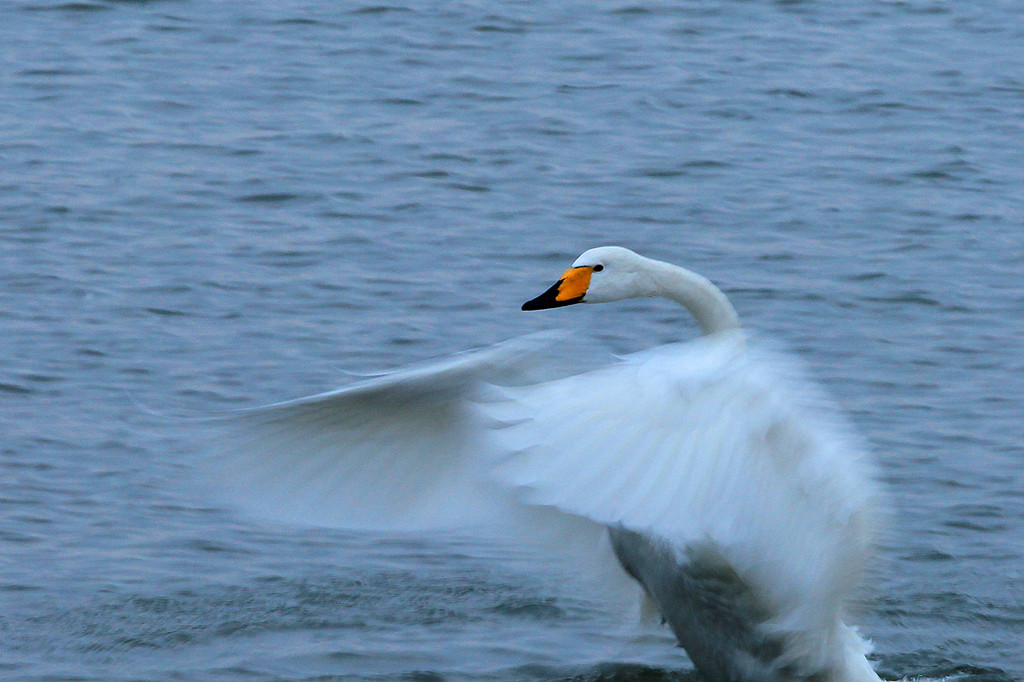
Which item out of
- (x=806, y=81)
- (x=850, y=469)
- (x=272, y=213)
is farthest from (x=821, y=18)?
(x=850, y=469)

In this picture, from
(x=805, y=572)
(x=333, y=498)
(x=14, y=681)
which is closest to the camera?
(x=805, y=572)

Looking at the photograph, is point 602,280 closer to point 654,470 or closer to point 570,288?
point 570,288

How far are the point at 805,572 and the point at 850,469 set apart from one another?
1.17ft

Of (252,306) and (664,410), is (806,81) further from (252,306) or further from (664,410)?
(664,410)

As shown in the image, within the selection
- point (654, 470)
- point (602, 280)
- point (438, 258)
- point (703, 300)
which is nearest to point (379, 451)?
point (654, 470)

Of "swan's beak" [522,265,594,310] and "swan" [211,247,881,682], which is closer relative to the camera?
"swan" [211,247,881,682]

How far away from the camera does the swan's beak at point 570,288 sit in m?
7.04

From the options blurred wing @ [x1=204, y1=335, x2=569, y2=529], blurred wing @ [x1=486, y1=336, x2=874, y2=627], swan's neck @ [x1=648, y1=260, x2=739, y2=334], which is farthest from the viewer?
swan's neck @ [x1=648, y1=260, x2=739, y2=334]

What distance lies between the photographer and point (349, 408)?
5.16 metres

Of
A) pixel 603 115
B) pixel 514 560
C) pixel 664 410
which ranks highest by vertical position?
pixel 664 410

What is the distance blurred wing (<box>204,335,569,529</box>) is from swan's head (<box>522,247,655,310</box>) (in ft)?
5.73

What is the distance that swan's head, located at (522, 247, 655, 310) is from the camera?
6.83 m

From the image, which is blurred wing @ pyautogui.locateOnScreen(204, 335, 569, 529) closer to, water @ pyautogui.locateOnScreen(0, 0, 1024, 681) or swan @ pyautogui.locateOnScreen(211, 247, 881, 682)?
swan @ pyautogui.locateOnScreen(211, 247, 881, 682)

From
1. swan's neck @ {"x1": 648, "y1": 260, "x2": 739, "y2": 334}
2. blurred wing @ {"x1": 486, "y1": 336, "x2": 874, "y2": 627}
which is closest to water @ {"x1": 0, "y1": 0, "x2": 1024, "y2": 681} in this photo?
swan's neck @ {"x1": 648, "y1": 260, "x2": 739, "y2": 334}
